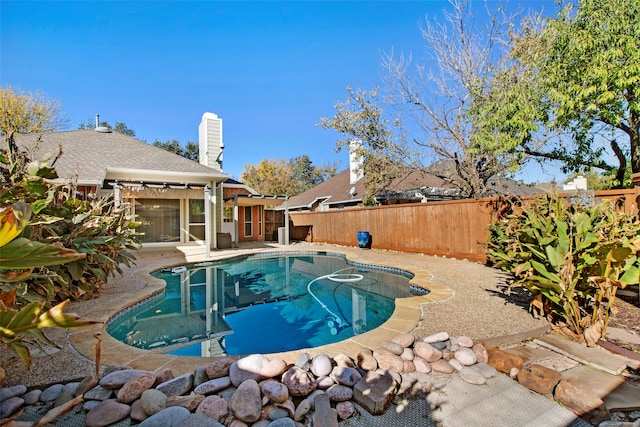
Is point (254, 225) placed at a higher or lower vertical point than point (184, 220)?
lower

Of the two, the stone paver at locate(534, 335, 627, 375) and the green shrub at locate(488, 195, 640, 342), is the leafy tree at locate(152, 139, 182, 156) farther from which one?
the stone paver at locate(534, 335, 627, 375)

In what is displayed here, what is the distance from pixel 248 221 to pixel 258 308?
13223 millimetres

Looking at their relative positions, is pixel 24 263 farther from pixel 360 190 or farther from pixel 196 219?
pixel 360 190

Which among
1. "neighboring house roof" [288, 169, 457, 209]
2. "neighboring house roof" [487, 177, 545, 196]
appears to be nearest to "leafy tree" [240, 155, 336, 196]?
"neighboring house roof" [288, 169, 457, 209]

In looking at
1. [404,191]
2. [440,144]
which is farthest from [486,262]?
[404,191]

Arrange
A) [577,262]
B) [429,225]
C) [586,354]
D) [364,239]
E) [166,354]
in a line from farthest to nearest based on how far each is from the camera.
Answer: [364,239] < [429,225] < [577,262] < [166,354] < [586,354]

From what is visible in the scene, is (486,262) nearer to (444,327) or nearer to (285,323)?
(444,327)

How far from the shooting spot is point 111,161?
13594mm

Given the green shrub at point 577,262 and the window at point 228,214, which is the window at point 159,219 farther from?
the green shrub at point 577,262

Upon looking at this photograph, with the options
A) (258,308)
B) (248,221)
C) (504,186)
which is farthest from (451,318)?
(248,221)

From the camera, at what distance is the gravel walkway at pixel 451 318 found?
3.12 meters

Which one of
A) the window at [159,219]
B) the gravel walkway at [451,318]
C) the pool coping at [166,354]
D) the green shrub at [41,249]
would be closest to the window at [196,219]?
the window at [159,219]

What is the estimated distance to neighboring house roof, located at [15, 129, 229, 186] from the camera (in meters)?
12.6

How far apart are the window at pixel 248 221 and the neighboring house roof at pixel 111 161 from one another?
4.96 metres
